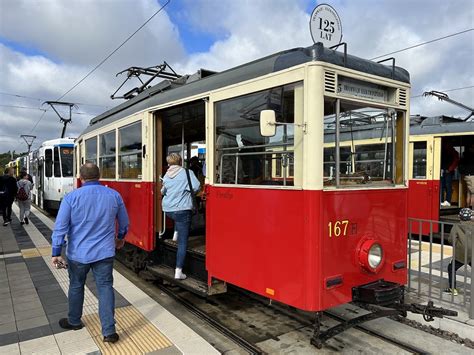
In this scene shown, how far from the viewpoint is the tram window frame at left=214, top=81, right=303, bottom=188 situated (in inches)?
145

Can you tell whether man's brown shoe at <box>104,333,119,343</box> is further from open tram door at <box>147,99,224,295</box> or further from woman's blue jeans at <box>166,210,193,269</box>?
woman's blue jeans at <box>166,210,193,269</box>

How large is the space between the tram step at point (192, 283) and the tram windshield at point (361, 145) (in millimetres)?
1896

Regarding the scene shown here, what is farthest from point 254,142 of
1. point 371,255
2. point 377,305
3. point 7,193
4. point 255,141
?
point 7,193

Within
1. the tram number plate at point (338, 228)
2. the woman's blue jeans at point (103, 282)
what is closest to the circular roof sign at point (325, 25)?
the tram number plate at point (338, 228)

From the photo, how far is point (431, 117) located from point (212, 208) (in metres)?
7.65

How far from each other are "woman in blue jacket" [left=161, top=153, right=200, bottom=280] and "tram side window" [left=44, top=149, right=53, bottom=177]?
1184cm

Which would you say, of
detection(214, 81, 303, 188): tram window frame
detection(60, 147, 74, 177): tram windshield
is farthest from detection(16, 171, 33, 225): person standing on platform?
detection(214, 81, 303, 188): tram window frame

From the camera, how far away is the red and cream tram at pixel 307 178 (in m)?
3.47

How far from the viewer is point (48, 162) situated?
1555 cm

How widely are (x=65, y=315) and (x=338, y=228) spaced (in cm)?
328

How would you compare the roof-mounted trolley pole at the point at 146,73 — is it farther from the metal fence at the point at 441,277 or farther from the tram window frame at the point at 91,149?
the metal fence at the point at 441,277

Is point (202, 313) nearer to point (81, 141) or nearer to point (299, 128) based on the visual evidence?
point (299, 128)

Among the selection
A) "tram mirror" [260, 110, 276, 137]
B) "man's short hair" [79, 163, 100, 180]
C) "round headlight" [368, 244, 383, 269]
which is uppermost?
"tram mirror" [260, 110, 276, 137]

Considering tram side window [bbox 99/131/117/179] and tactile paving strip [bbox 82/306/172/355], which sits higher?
tram side window [bbox 99/131/117/179]
